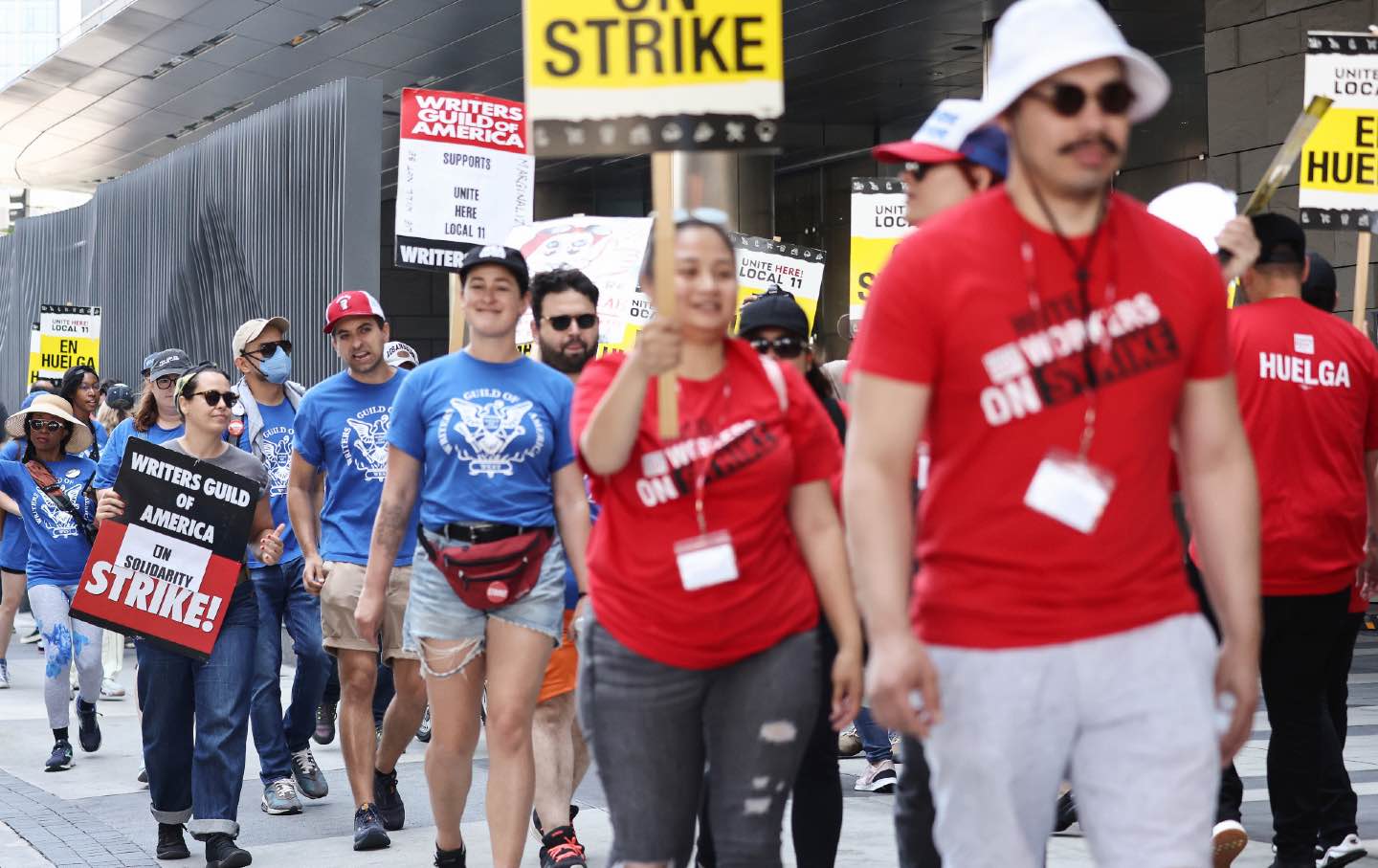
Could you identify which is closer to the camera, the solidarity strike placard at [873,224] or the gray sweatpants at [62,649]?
the gray sweatpants at [62,649]

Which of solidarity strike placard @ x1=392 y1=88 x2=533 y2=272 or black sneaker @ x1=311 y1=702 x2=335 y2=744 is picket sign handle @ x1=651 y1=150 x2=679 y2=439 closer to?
solidarity strike placard @ x1=392 y1=88 x2=533 y2=272

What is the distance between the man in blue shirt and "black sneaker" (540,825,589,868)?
222 centimetres

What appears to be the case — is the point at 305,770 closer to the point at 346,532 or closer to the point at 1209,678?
the point at 346,532

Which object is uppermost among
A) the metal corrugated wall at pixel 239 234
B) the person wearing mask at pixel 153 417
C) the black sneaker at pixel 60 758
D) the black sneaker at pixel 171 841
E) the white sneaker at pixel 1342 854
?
the metal corrugated wall at pixel 239 234

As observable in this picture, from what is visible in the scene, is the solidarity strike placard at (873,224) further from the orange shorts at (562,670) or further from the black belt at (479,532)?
the black belt at (479,532)

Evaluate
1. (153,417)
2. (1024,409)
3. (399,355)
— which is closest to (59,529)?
(153,417)

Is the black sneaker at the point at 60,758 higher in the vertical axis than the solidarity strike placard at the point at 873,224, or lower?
lower

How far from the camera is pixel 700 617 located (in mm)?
3998

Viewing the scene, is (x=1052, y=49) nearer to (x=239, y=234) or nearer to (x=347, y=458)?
(x=347, y=458)

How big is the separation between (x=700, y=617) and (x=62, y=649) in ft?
22.7

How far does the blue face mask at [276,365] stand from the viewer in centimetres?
915

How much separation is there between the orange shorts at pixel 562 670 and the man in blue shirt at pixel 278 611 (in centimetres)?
168

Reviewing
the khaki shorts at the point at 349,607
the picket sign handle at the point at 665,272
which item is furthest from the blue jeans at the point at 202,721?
the picket sign handle at the point at 665,272

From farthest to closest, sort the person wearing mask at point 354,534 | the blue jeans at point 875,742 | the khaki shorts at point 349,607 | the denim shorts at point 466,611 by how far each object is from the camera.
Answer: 1. the blue jeans at point 875,742
2. the khaki shorts at point 349,607
3. the person wearing mask at point 354,534
4. the denim shorts at point 466,611
